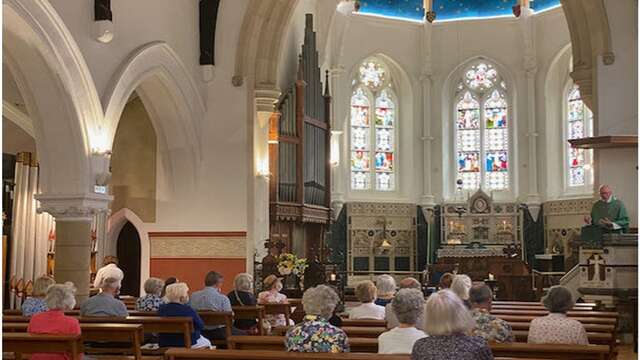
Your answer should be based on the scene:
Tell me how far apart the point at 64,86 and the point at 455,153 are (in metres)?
13.4

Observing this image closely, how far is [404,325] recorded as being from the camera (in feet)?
14.6

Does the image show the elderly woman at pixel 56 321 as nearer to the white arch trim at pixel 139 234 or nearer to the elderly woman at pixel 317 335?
the elderly woman at pixel 317 335

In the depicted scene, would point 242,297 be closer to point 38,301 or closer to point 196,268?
point 38,301

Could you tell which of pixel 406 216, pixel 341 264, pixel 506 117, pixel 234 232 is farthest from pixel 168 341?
pixel 506 117

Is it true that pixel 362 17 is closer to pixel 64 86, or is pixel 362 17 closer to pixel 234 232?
pixel 234 232

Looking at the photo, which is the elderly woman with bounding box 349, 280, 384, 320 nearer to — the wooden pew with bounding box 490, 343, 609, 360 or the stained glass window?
the wooden pew with bounding box 490, 343, 609, 360

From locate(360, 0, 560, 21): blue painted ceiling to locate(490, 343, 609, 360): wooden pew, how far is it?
17.2 metres

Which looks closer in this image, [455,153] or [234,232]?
[234,232]

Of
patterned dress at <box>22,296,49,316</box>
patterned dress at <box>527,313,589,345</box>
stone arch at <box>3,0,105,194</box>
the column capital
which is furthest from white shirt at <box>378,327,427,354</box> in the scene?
the column capital

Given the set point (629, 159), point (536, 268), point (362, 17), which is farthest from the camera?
point (362, 17)

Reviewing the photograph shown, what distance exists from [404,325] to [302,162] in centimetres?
1196

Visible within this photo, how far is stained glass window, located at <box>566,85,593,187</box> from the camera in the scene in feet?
66.7

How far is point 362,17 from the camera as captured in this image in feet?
70.1

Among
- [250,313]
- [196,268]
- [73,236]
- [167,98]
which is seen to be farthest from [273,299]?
[167,98]
